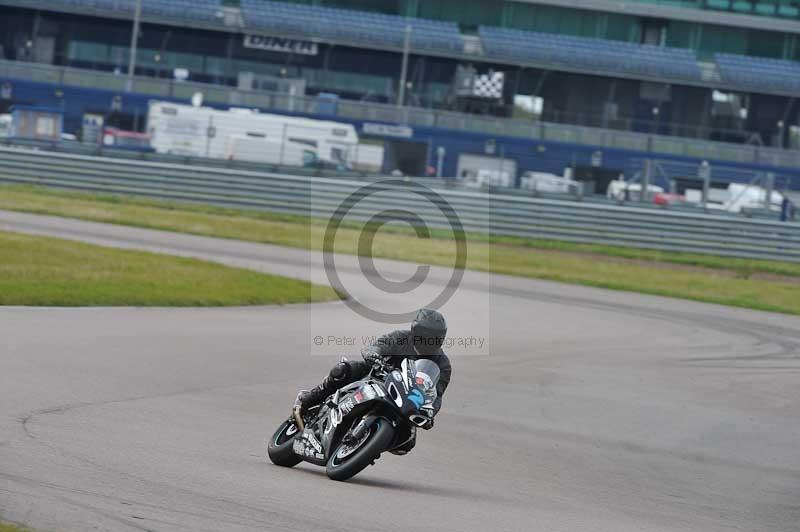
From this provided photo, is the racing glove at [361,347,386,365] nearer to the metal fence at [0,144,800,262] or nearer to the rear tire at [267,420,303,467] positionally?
the rear tire at [267,420,303,467]

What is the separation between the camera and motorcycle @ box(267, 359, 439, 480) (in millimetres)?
7559

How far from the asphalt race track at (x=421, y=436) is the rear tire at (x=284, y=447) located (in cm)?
11

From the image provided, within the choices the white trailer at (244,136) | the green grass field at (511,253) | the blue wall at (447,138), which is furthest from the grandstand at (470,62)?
the green grass field at (511,253)

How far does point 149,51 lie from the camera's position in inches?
2366

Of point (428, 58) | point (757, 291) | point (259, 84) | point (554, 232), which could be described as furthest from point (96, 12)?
point (757, 291)

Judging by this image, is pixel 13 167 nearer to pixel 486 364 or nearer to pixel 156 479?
pixel 486 364

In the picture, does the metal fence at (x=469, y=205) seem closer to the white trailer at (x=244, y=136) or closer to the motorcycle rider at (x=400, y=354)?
the white trailer at (x=244, y=136)

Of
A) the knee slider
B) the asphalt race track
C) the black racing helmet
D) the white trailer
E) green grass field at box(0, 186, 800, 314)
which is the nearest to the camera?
the asphalt race track

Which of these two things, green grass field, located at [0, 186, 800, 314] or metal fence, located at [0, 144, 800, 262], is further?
metal fence, located at [0, 144, 800, 262]

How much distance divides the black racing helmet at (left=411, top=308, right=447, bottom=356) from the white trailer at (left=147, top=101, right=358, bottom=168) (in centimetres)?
3164

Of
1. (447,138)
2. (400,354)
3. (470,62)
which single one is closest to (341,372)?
(400,354)

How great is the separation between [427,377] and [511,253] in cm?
2428

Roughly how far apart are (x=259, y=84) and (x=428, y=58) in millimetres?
8559

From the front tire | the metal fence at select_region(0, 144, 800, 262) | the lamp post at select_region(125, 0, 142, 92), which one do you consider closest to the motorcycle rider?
the front tire
